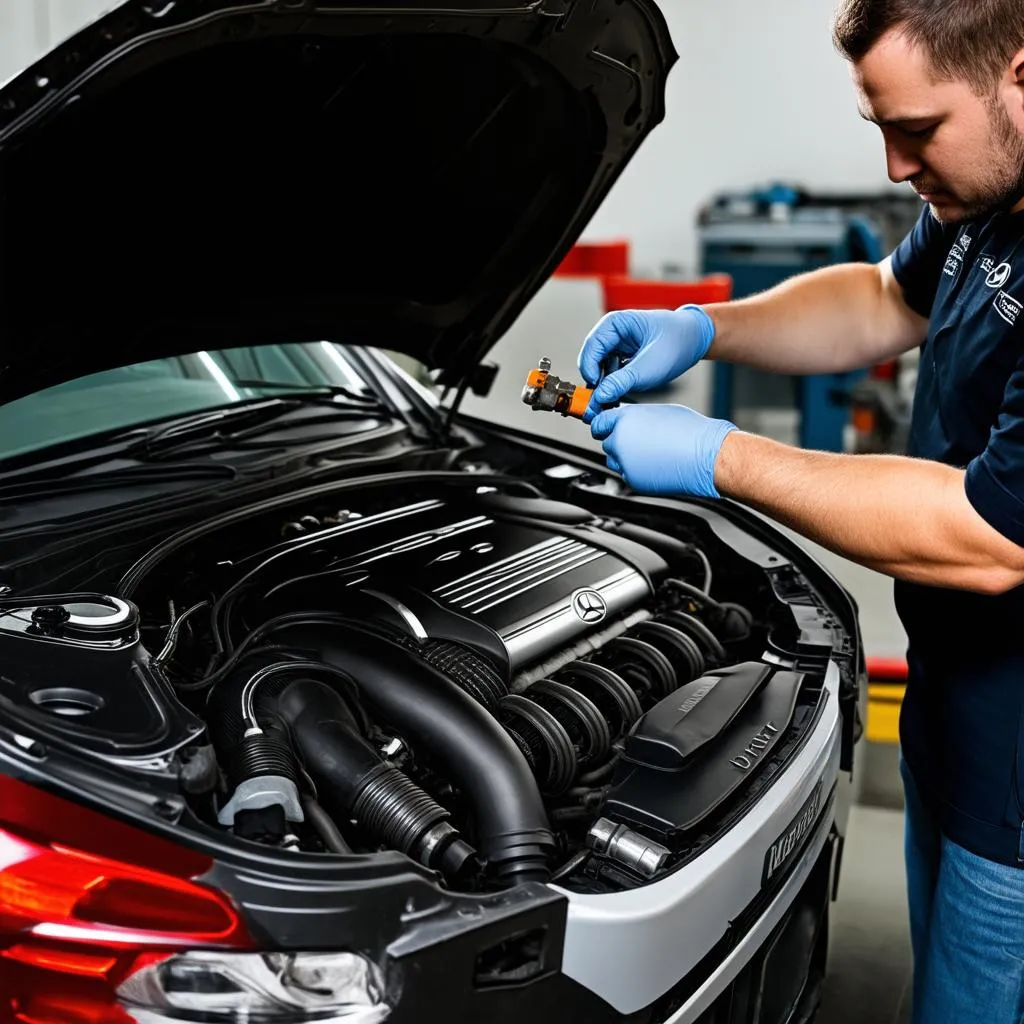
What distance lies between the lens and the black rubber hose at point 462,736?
1243mm

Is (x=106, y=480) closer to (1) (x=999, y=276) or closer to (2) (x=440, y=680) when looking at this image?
(2) (x=440, y=680)

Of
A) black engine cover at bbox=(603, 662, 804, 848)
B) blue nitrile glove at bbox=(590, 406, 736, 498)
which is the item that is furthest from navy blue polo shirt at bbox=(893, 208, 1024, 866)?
blue nitrile glove at bbox=(590, 406, 736, 498)

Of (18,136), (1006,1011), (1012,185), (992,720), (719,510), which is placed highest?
(18,136)

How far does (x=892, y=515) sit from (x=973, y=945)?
0.66m

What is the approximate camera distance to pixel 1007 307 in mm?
1428

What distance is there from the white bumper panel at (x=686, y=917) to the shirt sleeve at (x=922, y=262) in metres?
0.81

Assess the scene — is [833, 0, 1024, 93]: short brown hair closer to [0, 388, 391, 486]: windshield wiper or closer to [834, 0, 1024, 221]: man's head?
[834, 0, 1024, 221]: man's head

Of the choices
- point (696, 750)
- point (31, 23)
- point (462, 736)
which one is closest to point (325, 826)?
point (462, 736)

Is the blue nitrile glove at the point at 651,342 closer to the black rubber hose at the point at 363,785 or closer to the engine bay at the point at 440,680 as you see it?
the engine bay at the point at 440,680

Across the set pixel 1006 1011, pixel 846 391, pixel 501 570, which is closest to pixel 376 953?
pixel 501 570

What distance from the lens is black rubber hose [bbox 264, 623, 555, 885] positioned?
1.24 m

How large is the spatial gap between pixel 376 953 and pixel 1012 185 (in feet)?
3.65

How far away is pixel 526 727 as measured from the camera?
1.44 meters

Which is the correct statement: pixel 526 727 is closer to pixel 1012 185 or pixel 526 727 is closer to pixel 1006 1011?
pixel 1006 1011
